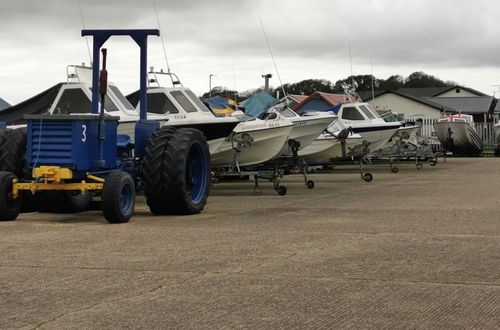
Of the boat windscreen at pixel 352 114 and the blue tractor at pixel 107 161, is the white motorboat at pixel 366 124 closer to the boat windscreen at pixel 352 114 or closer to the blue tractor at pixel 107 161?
the boat windscreen at pixel 352 114

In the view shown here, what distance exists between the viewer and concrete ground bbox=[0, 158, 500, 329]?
216 inches

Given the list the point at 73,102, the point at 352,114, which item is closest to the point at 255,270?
the point at 73,102

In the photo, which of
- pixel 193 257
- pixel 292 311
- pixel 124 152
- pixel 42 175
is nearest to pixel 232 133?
pixel 124 152

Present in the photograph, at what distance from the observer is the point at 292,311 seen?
5602 millimetres

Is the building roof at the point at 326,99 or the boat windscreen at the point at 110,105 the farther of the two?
the building roof at the point at 326,99

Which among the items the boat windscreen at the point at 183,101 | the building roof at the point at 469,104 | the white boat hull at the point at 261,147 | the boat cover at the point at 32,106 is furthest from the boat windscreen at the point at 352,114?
the building roof at the point at 469,104

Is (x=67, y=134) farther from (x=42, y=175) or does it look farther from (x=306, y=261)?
(x=306, y=261)

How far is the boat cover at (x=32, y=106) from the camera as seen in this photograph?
1996 cm

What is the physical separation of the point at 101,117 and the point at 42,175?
3.77 feet

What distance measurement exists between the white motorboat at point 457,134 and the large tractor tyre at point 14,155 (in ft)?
122

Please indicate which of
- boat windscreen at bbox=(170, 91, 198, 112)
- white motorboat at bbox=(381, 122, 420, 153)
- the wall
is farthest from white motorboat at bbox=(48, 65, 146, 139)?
the wall

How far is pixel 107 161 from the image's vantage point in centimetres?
1193

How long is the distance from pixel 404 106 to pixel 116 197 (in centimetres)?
8021

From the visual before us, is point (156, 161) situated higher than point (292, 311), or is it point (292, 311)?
point (156, 161)
